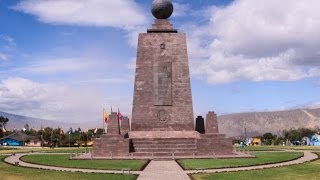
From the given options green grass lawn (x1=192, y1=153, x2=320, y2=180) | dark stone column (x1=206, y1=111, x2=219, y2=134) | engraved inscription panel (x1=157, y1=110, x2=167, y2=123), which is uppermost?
engraved inscription panel (x1=157, y1=110, x2=167, y2=123)

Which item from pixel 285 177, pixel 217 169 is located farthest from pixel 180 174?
pixel 285 177

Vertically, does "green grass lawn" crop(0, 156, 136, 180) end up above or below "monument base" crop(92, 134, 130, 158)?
below

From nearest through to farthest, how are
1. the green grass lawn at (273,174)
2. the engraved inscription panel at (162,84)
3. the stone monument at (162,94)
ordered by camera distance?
1. the green grass lawn at (273,174)
2. the stone monument at (162,94)
3. the engraved inscription panel at (162,84)

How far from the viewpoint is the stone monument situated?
40.6 m

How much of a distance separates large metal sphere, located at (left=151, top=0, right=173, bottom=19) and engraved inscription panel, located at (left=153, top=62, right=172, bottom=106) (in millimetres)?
5315

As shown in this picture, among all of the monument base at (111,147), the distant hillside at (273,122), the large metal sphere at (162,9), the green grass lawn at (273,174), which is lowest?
the green grass lawn at (273,174)

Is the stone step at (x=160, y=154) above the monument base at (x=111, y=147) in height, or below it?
below

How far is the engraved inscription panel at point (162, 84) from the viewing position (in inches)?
1690

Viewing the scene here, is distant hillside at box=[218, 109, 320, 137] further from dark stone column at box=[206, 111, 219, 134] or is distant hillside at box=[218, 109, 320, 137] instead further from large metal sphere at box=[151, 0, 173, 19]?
dark stone column at box=[206, 111, 219, 134]

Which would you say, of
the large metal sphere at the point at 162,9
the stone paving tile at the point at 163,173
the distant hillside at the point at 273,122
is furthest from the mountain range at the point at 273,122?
the stone paving tile at the point at 163,173

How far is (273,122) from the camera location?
190 metres

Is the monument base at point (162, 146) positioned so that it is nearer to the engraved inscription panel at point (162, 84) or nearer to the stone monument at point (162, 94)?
the stone monument at point (162, 94)

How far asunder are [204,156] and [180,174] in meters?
13.1

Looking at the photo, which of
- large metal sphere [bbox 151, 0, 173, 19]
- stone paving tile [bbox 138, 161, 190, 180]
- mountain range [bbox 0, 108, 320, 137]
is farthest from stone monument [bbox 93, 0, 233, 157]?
mountain range [bbox 0, 108, 320, 137]
